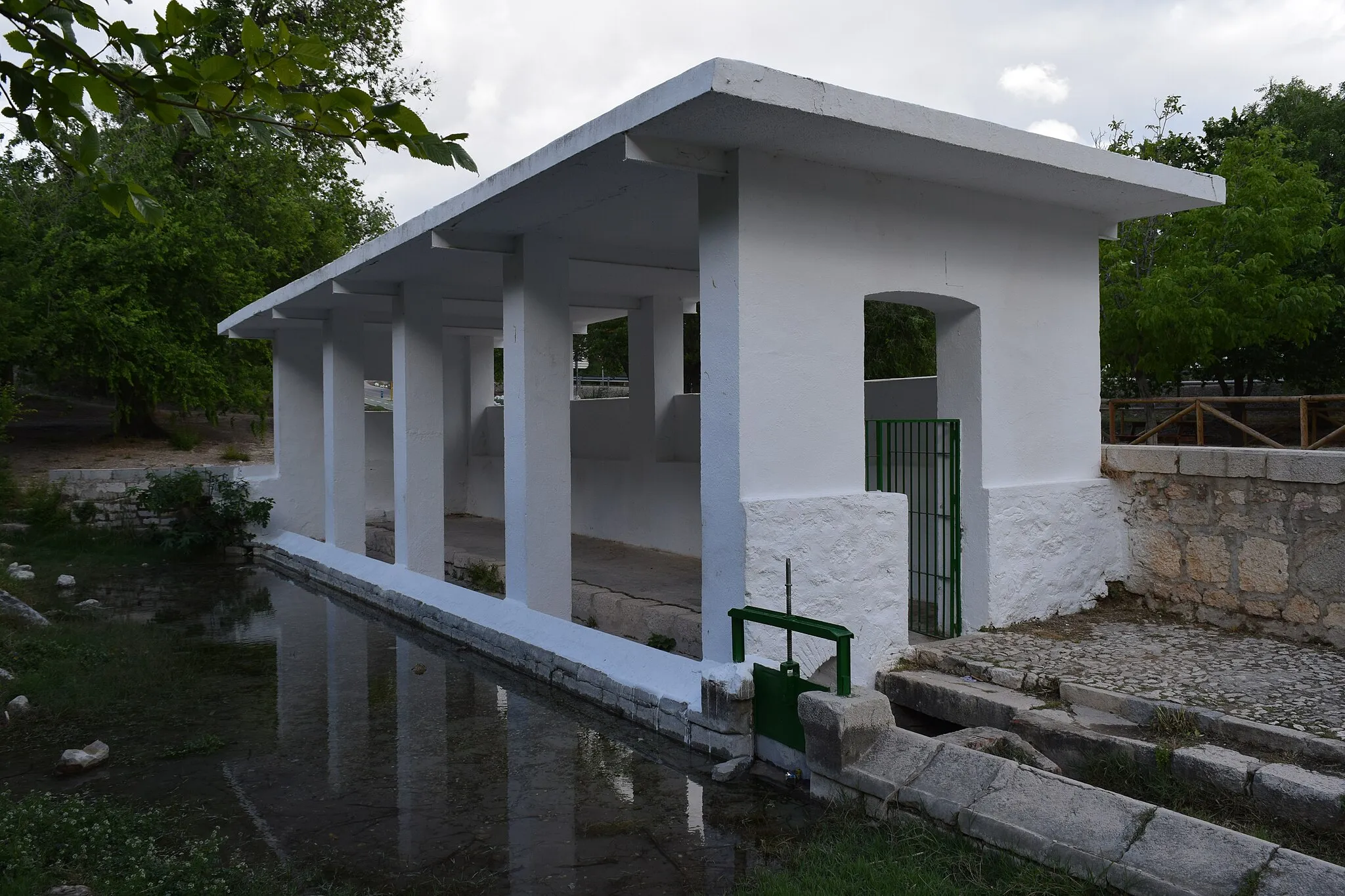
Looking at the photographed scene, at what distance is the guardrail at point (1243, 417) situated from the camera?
13570 millimetres

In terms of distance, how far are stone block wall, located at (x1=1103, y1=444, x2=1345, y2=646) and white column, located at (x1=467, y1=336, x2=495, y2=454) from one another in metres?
11.3

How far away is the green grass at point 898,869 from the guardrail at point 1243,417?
9656 millimetres

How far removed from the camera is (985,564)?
23.5 feet

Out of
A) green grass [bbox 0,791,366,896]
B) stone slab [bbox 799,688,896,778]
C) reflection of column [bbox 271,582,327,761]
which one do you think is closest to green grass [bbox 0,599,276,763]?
reflection of column [bbox 271,582,327,761]

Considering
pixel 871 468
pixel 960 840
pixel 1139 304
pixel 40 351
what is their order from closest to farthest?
1. pixel 960 840
2. pixel 871 468
3. pixel 40 351
4. pixel 1139 304

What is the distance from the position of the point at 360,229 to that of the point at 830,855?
2762 cm

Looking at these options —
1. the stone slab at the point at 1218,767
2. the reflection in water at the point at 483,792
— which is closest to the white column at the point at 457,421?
the reflection in water at the point at 483,792

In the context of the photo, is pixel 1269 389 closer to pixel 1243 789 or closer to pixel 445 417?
pixel 445 417

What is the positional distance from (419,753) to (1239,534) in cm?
572

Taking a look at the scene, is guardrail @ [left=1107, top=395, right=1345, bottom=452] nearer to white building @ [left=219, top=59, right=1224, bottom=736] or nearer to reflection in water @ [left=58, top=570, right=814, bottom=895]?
white building @ [left=219, top=59, right=1224, bottom=736]

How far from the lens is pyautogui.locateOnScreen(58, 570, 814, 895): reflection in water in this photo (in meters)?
4.50

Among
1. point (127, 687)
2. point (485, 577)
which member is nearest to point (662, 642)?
point (485, 577)

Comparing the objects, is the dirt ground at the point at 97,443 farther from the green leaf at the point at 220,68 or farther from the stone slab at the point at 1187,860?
the stone slab at the point at 1187,860

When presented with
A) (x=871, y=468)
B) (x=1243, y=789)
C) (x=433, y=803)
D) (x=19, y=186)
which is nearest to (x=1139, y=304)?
(x=871, y=468)
